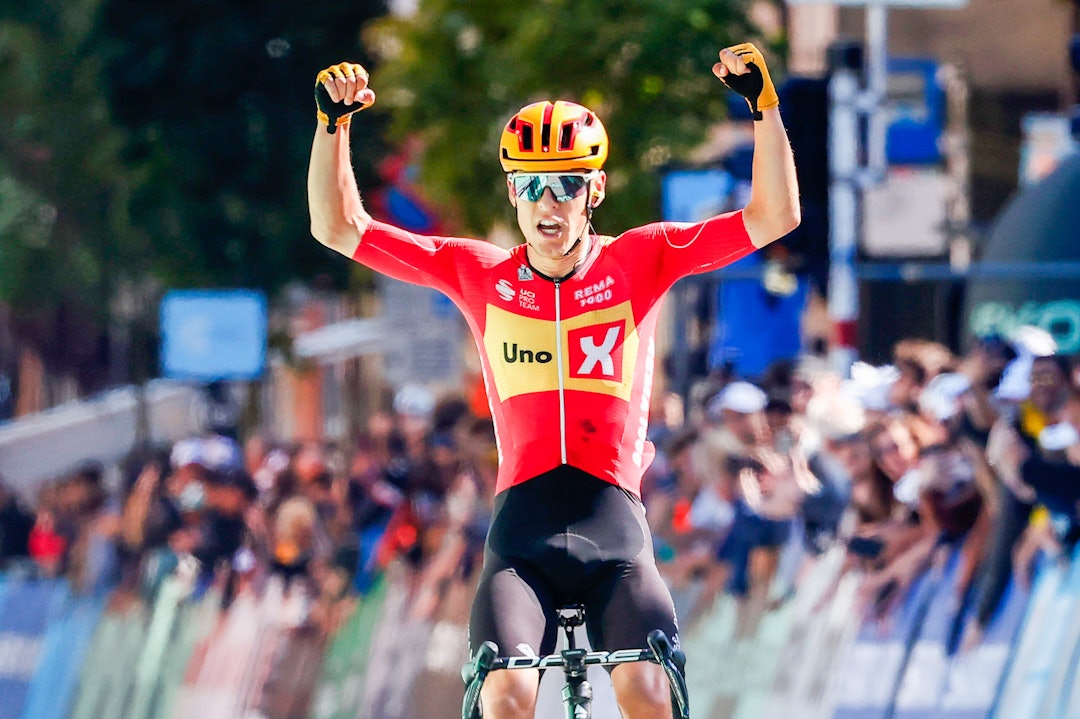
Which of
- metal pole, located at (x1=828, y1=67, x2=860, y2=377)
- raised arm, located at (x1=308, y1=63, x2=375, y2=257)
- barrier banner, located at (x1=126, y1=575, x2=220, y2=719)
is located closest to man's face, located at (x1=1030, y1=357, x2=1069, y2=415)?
metal pole, located at (x1=828, y1=67, x2=860, y2=377)

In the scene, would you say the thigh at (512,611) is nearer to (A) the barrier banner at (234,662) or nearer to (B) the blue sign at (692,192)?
(A) the barrier banner at (234,662)

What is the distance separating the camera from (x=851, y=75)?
14.0m

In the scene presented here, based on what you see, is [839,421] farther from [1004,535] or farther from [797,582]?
[1004,535]

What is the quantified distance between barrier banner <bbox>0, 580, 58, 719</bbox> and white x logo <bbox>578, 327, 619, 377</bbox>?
8709 millimetres

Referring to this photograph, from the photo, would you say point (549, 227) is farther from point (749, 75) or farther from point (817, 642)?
point (817, 642)

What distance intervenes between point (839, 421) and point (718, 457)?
0.74 m

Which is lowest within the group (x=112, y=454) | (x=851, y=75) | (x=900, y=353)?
(x=112, y=454)

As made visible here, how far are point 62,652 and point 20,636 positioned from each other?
1.35 feet

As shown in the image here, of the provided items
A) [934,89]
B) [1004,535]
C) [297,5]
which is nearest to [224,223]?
[297,5]

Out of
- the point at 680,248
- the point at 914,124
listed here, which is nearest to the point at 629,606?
the point at 680,248

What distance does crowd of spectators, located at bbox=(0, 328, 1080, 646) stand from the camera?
10336 mm

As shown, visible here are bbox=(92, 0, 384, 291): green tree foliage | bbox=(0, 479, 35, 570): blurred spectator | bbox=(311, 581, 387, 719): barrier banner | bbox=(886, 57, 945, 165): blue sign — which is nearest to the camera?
bbox=(311, 581, 387, 719): barrier banner

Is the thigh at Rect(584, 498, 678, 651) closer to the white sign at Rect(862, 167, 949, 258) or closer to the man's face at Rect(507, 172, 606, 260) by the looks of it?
the man's face at Rect(507, 172, 606, 260)

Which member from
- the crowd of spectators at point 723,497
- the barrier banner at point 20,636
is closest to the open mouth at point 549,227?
the crowd of spectators at point 723,497
